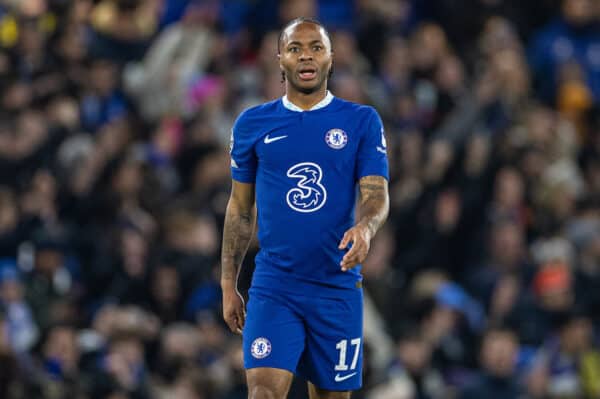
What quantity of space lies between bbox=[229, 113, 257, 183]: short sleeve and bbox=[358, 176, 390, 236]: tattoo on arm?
2.07ft

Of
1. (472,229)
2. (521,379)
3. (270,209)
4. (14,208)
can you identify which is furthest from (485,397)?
(270,209)

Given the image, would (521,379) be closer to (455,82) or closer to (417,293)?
(417,293)

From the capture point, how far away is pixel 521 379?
12.5 meters

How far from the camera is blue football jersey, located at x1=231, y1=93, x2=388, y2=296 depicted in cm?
683

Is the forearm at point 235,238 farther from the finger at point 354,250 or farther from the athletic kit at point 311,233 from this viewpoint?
the finger at point 354,250

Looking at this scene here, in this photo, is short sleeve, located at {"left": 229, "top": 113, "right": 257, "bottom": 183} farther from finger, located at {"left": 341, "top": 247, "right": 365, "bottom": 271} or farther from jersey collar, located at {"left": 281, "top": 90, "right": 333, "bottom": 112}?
finger, located at {"left": 341, "top": 247, "right": 365, "bottom": 271}

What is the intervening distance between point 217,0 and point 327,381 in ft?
29.3

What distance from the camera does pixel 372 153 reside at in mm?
6836

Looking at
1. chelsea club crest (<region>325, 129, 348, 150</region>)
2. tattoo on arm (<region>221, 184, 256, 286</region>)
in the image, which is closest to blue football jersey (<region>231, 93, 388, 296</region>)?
chelsea club crest (<region>325, 129, 348, 150</region>)

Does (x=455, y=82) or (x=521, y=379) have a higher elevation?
Result: (x=455, y=82)

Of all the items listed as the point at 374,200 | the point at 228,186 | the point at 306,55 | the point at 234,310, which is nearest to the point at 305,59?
the point at 306,55

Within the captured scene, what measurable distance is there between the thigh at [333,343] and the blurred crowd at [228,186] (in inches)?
112

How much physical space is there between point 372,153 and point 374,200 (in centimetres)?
28

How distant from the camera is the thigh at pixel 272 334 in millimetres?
6695
